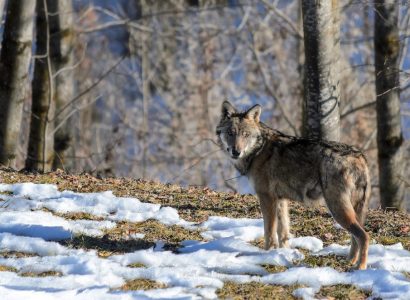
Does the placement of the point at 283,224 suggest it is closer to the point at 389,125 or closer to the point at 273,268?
the point at 273,268

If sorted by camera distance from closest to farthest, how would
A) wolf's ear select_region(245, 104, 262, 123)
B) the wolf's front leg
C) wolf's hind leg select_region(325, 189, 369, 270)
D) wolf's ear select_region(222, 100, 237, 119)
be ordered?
wolf's hind leg select_region(325, 189, 369, 270)
the wolf's front leg
wolf's ear select_region(245, 104, 262, 123)
wolf's ear select_region(222, 100, 237, 119)

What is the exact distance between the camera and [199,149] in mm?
30062

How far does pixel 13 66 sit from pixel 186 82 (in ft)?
62.5

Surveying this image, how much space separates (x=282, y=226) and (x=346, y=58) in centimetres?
2164

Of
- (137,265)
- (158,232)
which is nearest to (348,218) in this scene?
(137,265)

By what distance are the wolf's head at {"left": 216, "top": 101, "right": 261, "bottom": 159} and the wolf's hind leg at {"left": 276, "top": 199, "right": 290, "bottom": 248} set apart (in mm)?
749

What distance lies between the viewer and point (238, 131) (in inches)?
367

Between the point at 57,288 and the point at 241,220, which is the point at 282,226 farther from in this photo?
the point at 57,288

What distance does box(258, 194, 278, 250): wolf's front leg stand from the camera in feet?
28.6

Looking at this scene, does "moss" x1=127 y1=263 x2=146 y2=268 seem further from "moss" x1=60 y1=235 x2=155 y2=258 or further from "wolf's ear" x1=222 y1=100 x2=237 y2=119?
"wolf's ear" x1=222 y1=100 x2=237 y2=119

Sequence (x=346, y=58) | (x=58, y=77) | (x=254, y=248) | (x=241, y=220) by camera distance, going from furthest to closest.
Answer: (x=346, y=58) < (x=58, y=77) < (x=241, y=220) < (x=254, y=248)

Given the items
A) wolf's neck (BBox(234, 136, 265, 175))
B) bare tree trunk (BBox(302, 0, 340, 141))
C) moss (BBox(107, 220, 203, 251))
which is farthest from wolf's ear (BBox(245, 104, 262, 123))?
bare tree trunk (BBox(302, 0, 340, 141))

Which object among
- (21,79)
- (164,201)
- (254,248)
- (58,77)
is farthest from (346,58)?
(254,248)

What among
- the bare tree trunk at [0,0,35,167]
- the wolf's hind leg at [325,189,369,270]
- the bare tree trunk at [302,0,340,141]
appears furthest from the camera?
the bare tree trunk at [0,0,35,167]
